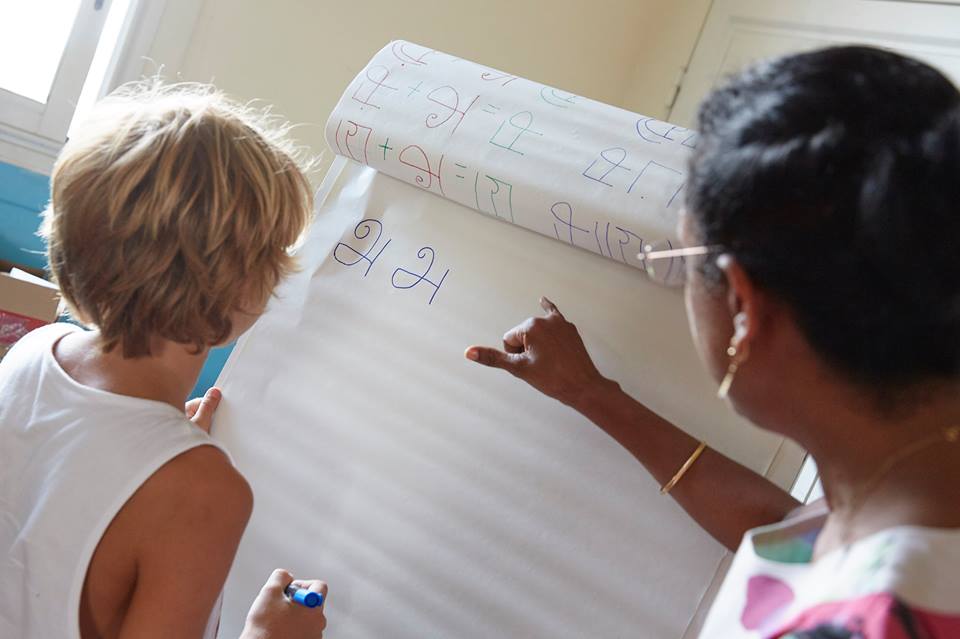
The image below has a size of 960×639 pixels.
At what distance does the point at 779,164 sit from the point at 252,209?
0.58m

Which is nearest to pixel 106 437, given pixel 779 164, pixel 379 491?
pixel 379 491

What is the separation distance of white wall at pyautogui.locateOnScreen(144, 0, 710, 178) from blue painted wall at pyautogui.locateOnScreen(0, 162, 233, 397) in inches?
14.9

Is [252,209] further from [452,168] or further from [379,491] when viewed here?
[379,491]

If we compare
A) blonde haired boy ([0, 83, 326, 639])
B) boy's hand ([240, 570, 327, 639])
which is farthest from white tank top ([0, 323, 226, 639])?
boy's hand ([240, 570, 327, 639])

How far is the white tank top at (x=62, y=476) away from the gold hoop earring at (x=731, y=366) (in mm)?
508

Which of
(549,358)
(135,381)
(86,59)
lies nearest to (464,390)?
(549,358)

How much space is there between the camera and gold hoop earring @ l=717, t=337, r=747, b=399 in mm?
670

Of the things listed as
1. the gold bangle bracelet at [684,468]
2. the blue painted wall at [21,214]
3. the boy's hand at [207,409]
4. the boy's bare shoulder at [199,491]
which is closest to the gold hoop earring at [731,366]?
the gold bangle bracelet at [684,468]

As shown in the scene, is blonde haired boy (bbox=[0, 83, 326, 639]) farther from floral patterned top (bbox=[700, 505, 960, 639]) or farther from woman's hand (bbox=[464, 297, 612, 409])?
floral patterned top (bbox=[700, 505, 960, 639])

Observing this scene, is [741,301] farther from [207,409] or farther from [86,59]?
[86,59]

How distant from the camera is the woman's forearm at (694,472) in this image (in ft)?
3.32

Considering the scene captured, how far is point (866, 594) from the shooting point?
0.59m

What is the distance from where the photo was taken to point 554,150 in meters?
1.18

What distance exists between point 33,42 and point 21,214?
0.40 m
